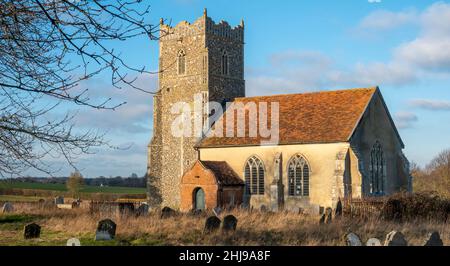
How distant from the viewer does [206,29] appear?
134 ft

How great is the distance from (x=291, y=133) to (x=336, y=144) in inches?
131

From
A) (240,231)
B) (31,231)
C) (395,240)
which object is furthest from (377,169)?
(31,231)

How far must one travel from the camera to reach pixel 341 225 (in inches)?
732

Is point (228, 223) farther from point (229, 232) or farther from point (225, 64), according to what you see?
point (225, 64)

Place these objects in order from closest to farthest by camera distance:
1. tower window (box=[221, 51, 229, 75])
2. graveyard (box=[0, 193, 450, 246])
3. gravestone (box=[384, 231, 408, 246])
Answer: gravestone (box=[384, 231, 408, 246]) < graveyard (box=[0, 193, 450, 246]) < tower window (box=[221, 51, 229, 75])

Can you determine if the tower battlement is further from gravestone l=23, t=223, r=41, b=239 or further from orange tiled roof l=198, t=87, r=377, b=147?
gravestone l=23, t=223, r=41, b=239

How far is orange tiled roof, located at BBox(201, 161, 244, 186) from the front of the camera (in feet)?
107

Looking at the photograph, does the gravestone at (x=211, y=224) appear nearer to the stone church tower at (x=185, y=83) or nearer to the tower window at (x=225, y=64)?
the stone church tower at (x=185, y=83)

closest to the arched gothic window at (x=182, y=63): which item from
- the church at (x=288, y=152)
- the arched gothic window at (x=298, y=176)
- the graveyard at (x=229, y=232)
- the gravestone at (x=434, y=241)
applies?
the church at (x=288, y=152)

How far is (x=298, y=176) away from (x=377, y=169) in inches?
200

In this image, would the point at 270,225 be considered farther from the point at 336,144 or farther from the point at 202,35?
the point at 202,35

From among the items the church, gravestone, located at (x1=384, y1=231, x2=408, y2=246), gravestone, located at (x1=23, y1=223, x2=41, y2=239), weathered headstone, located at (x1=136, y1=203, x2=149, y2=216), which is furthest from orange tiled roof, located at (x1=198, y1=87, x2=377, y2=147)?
gravestone, located at (x1=23, y1=223, x2=41, y2=239)

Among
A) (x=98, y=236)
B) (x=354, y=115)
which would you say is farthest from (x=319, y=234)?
(x=354, y=115)

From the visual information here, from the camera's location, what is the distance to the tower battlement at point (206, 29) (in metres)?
41.0
